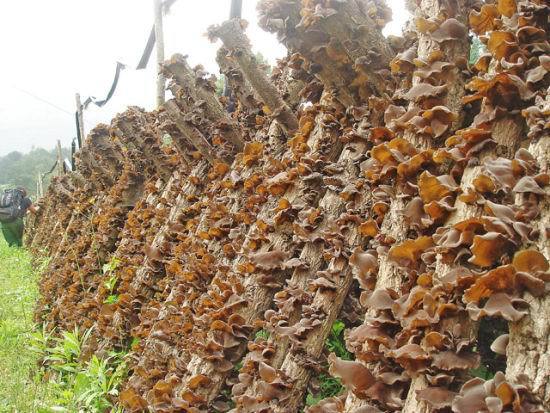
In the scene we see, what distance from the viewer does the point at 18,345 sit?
21.3ft

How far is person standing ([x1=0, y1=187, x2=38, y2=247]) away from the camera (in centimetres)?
1716

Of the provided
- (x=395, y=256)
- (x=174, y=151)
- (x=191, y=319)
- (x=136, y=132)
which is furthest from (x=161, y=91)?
(x=395, y=256)

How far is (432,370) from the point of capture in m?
1.66

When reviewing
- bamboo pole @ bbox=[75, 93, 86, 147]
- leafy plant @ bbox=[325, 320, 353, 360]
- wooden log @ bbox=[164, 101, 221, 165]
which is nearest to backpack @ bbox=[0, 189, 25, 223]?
bamboo pole @ bbox=[75, 93, 86, 147]

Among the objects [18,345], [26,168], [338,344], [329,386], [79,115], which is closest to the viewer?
[329,386]

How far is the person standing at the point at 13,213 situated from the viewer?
A: 56.3ft

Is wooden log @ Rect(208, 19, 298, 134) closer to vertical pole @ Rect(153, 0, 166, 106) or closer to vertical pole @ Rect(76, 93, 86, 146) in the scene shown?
vertical pole @ Rect(153, 0, 166, 106)

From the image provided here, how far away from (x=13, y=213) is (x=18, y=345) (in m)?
12.2

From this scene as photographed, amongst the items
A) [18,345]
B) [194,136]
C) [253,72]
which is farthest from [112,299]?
[253,72]

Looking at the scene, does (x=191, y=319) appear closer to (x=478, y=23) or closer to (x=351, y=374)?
(x=351, y=374)

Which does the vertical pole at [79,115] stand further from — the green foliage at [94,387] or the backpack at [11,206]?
the green foliage at [94,387]

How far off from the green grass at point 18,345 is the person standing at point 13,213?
4.49 metres

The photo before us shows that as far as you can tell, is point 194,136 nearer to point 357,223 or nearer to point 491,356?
point 357,223

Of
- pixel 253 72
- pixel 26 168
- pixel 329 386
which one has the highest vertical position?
pixel 26 168
